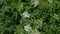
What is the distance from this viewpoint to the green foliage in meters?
2.91

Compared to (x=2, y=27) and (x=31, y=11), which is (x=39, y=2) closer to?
(x=31, y=11)

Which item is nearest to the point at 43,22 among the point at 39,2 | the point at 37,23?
the point at 37,23

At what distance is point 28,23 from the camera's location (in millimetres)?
2926

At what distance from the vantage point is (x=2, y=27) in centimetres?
292

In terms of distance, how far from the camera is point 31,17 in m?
2.96

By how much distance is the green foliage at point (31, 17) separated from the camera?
2914 mm

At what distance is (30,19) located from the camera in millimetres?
2953

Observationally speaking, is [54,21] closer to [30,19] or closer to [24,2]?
[30,19]

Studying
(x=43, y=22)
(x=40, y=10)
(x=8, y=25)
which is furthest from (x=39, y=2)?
(x=8, y=25)

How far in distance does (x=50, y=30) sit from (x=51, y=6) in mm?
374

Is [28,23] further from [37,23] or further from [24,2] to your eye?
[24,2]

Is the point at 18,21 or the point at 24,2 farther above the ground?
the point at 24,2

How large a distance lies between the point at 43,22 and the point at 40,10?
0.19 m

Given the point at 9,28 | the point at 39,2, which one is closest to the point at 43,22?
the point at 39,2
